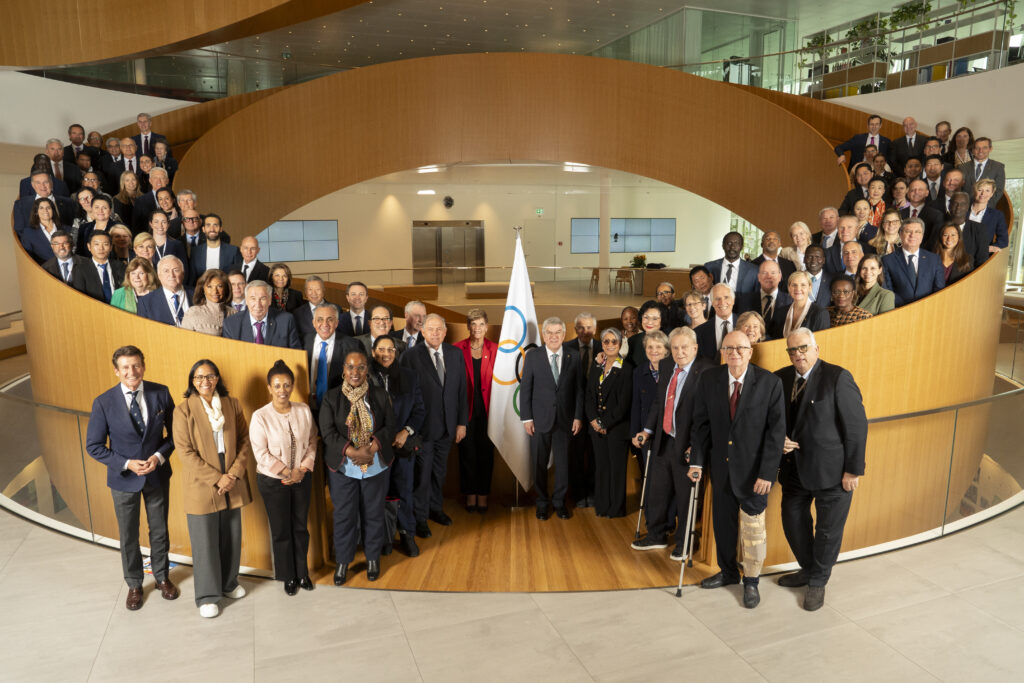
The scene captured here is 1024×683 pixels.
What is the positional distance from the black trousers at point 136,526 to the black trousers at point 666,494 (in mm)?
3276

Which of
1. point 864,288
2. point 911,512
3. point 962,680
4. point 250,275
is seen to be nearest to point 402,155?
point 250,275

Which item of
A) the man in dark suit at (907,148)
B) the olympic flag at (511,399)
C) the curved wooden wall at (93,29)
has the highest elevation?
the curved wooden wall at (93,29)

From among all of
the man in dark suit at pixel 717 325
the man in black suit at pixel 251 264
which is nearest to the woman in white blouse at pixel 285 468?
the man in black suit at pixel 251 264

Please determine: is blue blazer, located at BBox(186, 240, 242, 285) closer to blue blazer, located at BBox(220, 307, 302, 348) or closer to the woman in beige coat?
blue blazer, located at BBox(220, 307, 302, 348)

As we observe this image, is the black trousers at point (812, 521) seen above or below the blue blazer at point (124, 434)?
below

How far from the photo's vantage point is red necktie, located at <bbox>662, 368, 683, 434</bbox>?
5.01 metres

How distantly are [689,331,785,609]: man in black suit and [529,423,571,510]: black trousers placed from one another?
136 cm

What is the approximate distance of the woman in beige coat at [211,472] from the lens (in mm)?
4258

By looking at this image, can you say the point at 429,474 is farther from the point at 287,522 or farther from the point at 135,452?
the point at 135,452

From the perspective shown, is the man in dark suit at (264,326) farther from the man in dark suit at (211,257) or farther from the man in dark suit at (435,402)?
the man in dark suit at (211,257)

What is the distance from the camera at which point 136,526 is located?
4500 millimetres

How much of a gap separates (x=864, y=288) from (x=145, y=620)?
5.40 meters

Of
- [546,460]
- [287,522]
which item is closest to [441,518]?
[546,460]

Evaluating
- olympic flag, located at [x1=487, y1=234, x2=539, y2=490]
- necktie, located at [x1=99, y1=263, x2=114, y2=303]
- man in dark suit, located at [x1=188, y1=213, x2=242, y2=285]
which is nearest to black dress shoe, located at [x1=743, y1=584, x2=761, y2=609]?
olympic flag, located at [x1=487, y1=234, x2=539, y2=490]
